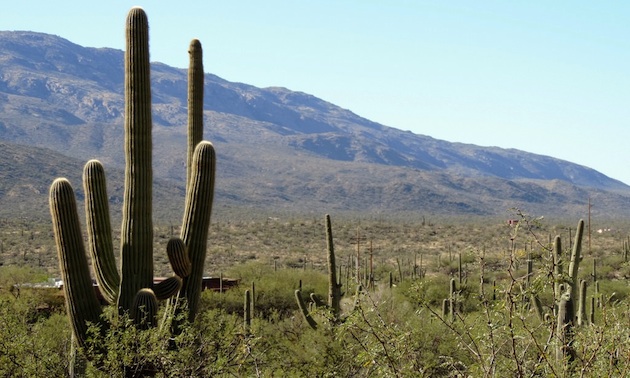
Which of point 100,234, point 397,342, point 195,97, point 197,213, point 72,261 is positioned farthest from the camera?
point 195,97

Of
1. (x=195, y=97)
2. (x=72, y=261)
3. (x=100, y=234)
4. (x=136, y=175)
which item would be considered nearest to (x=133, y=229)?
(x=100, y=234)

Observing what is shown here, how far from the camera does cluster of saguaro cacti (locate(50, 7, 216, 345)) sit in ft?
41.0

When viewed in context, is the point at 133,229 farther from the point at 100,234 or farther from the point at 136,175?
the point at 136,175

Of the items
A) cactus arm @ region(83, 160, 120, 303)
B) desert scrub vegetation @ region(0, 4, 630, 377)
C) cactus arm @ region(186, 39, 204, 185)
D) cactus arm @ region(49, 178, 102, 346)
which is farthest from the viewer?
cactus arm @ region(186, 39, 204, 185)

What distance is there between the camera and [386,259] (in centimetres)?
6200

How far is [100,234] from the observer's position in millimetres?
12984

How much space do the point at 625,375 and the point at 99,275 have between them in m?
7.70

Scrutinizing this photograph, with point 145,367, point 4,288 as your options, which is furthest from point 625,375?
point 4,288

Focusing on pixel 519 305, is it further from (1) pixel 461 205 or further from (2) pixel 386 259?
(1) pixel 461 205

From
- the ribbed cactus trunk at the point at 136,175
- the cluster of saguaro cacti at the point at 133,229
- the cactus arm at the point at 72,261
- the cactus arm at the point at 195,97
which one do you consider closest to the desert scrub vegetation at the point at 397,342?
the cactus arm at the point at 72,261

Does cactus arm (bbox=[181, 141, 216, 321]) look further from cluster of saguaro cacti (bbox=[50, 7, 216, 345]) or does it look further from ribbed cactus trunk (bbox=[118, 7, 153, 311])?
ribbed cactus trunk (bbox=[118, 7, 153, 311])

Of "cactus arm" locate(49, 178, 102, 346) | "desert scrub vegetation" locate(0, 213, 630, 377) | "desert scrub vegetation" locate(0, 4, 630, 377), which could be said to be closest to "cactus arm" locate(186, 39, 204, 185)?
"desert scrub vegetation" locate(0, 4, 630, 377)

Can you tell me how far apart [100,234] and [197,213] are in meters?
1.40

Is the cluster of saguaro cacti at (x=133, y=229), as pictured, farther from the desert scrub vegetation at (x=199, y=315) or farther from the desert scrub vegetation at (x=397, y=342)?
the desert scrub vegetation at (x=397, y=342)
